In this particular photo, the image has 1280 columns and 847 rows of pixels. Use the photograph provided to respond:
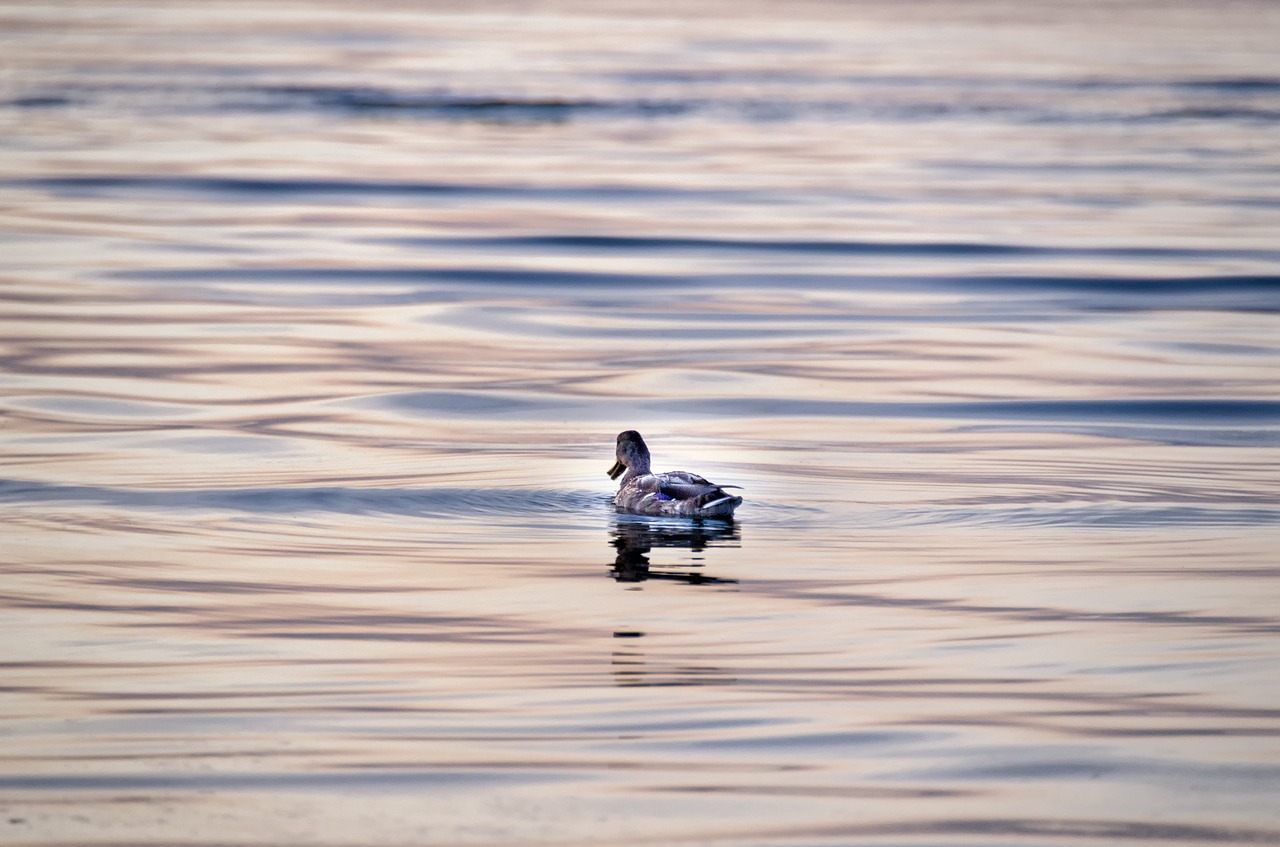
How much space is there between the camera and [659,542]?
1138 cm

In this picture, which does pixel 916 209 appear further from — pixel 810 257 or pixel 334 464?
pixel 334 464

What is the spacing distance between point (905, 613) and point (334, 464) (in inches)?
191

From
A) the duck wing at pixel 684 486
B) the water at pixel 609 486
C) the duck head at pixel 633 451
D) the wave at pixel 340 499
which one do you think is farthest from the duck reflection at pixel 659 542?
the wave at pixel 340 499

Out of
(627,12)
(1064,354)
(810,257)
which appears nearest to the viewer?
(1064,354)

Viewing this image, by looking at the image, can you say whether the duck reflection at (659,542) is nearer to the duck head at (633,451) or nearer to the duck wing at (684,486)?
the duck wing at (684,486)

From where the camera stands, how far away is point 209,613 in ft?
31.6

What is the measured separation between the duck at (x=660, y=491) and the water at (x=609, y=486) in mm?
128

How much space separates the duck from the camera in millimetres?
11430

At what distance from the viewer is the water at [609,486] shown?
746 cm

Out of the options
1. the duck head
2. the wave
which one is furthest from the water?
the duck head

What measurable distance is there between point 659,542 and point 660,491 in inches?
16.1

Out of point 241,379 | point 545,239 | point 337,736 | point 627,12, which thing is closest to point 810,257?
point 545,239

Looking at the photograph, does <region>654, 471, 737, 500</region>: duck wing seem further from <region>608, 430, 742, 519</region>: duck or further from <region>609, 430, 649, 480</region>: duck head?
<region>609, 430, 649, 480</region>: duck head

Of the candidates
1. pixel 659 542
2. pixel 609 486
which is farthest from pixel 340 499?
pixel 659 542
